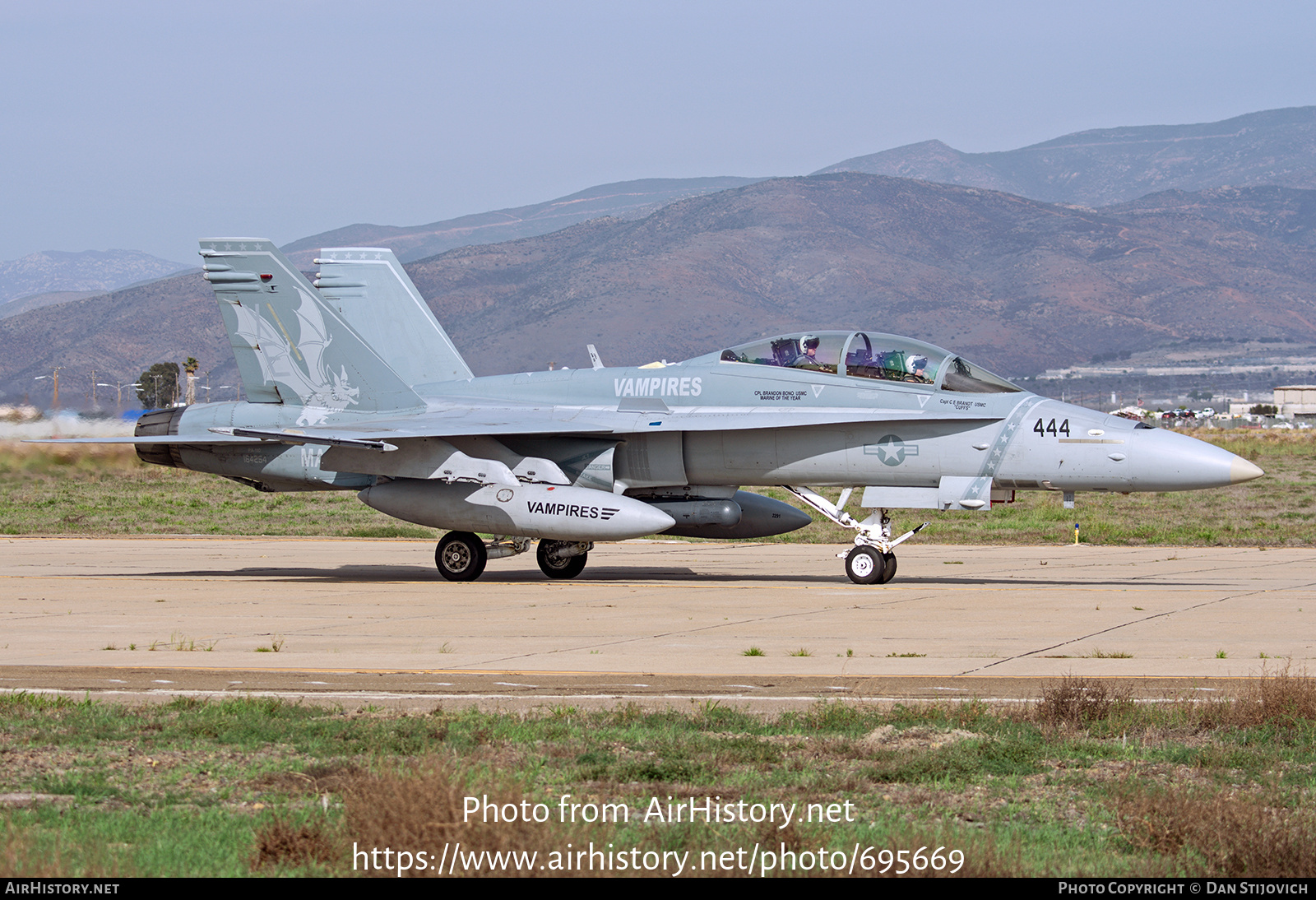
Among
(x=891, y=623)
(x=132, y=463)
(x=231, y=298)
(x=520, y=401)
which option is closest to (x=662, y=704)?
(x=891, y=623)

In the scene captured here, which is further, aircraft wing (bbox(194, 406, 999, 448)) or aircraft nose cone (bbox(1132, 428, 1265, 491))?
aircraft wing (bbox(194, 406, 999, 448))

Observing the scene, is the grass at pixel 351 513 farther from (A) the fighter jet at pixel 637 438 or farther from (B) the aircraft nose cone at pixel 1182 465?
(B) the aircraft nose cone at pixel 1182 465

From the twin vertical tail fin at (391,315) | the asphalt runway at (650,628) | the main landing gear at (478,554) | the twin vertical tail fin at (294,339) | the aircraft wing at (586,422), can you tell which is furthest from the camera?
the twin vertical tail fin at (391,315)

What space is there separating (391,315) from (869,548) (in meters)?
9.00

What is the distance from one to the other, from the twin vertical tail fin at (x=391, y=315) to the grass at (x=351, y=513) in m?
5.80

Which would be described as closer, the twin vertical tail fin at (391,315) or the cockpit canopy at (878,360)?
the cockpit canopy at (878,360)

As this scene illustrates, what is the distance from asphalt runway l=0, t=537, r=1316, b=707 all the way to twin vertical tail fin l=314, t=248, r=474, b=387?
334 cm

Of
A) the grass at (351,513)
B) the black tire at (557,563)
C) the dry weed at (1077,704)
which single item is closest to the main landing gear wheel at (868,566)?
the black tire at (557,563)

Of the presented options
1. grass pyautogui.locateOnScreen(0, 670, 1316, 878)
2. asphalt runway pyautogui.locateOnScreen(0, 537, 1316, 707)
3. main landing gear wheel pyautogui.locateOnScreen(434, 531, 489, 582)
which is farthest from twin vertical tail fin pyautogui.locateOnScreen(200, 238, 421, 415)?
grass pyautogui.locateOnScreen(0, 670, 1316, 878)

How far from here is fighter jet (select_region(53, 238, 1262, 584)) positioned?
1733 centimetres

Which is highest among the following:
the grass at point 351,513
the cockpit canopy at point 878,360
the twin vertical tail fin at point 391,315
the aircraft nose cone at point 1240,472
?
the twin vertical tail fin at point 391,315

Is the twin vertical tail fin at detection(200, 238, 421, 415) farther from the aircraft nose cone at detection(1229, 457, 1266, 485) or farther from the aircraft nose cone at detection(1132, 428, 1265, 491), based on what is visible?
the aircraft nose cone at detection(1229, 457, 1266, 485)

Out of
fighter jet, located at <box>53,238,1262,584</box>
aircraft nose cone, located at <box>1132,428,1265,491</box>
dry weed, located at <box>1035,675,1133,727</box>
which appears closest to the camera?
dry weed, located at <box>1035,675,1133,727</box>

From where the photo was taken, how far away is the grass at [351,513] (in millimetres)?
28047
